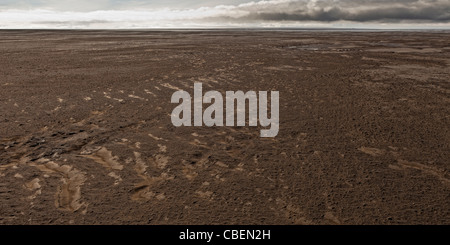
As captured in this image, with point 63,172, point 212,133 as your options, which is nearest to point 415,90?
point 212,133

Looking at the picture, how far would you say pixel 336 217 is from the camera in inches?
115

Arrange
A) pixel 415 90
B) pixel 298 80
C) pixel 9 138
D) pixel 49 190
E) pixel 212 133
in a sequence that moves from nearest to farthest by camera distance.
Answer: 1. pixel 49 190
2. pixel 9 138
3. pixel 212 133
4. pixel 415 90
5. pixel 298 80

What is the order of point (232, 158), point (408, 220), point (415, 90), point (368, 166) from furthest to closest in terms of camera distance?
point (415, 90) < point (232, 158) < point (368, 166) < point (408, 220)

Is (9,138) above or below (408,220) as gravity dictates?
above

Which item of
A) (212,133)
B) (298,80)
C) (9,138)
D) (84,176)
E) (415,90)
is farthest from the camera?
(298,80)

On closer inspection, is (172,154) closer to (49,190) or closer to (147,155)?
(147,155)

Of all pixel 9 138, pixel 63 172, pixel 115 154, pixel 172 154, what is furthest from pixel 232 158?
pixel 9 138

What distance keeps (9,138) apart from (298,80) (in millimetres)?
7567

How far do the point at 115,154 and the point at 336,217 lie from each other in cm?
287

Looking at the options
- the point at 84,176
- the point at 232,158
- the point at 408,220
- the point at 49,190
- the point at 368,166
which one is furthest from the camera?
the point at 232,158

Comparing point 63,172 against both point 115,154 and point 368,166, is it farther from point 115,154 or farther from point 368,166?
point 368,166

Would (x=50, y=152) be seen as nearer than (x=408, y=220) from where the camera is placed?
No

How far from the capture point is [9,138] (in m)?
4.80

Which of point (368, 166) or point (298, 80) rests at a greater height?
point (298, 80)
